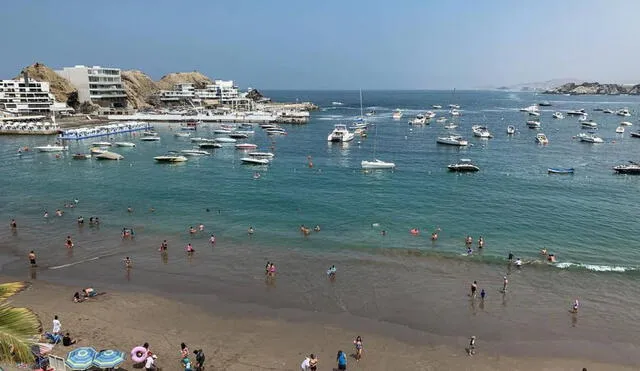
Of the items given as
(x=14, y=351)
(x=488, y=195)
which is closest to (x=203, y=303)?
(x=14, y=351)

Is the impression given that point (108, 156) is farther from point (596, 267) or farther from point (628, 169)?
point (628, 169)

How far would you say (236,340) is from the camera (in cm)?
2558

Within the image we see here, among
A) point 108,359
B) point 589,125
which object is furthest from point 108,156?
point 589,125

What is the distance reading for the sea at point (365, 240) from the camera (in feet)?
95.8

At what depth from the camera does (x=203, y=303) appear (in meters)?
30.2

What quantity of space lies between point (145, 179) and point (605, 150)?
89.9 metres

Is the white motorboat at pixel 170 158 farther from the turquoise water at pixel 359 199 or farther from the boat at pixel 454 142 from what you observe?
the boat at pixel 454 142

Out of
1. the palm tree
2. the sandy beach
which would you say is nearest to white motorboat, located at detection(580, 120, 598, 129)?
the sandy beach

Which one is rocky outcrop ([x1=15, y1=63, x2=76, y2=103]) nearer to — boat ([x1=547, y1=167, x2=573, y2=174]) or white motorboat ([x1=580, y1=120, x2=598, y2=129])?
boat ([x1=547, y1=167, x2=573, y2=174])

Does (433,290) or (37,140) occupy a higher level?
(37,140)

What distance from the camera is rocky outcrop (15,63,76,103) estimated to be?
166 meters

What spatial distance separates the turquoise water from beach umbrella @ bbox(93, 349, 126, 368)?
21.1m

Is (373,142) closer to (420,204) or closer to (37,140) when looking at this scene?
(420,204)

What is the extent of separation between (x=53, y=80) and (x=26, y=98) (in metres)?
23.5
